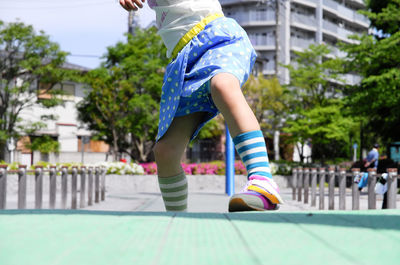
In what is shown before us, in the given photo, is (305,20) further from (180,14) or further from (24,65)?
(180,14)

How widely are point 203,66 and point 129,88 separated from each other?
19.5m

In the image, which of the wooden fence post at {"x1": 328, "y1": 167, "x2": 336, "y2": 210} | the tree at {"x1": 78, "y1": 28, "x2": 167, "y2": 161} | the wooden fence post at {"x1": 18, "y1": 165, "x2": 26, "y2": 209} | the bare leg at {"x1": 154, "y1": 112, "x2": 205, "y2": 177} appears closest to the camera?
the bare leg at {"x1": 154, "y1": 112, "x2": 205, "y2": 177}

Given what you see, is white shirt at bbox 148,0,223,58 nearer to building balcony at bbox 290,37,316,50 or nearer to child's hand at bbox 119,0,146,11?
child's hand at bbox 119,0,146,11

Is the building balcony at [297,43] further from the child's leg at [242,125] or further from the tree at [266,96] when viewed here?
the child's leg at [242,125]

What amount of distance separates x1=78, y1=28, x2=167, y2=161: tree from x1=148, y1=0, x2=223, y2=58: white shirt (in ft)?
59.6

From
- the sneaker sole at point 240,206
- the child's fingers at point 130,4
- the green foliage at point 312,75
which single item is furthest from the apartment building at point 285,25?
the sneaker sole at point 240,206

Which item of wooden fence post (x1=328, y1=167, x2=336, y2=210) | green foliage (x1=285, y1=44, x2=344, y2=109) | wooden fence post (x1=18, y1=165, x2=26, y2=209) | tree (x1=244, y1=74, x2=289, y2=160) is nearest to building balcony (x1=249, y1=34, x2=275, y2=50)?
tree (x1=244, y1=74, x2=289, y2=160)

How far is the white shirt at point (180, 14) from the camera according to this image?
2520 millimetres

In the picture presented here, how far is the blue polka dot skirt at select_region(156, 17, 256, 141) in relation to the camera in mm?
2293

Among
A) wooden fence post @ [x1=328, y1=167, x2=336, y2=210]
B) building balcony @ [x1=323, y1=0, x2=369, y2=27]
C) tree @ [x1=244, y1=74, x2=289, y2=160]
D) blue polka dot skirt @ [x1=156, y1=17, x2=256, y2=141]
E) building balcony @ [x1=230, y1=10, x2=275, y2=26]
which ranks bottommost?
wooden fence post @ [x1=328, y1=167, x2=336, y2=210]

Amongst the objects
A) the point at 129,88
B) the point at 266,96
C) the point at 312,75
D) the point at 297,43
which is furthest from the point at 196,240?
the point at 297,43

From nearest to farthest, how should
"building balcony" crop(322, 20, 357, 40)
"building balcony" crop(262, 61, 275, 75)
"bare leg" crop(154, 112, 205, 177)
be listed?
"bare leg" crop(154, 112, 205, 177) < "building balcony" crop(262, 61, 275, 75) < "building balcony" crop(322, 20, 357, 40)

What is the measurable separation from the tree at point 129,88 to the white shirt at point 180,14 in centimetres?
1815

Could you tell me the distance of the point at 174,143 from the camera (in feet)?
8.04
